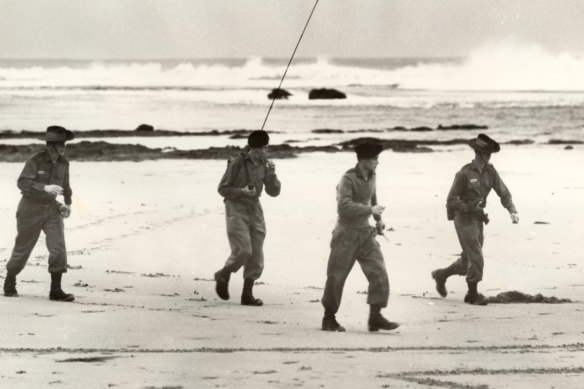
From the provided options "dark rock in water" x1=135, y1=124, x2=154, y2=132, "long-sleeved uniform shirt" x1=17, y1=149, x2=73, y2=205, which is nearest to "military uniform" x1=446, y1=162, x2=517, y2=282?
"long-sleeved uniform shirt" x1=17, y1=149, x2=73, y2=205

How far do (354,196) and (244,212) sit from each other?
202cm

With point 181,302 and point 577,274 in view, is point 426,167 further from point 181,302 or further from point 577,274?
point 181,302

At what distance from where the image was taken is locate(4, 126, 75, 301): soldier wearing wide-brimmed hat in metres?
12.1

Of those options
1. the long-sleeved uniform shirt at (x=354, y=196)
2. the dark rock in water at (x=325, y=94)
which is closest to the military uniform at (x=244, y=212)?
the long-sleeved uniform shirt at (x=354, y=196)

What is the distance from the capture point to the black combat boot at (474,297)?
1274 cm

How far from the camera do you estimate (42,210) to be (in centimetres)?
1223

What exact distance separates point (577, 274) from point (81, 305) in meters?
5.67

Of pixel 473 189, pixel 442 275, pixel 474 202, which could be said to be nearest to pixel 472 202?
pixel 474 202

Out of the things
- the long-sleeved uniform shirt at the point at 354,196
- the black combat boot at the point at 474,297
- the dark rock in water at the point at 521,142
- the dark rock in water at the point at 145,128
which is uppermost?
the dark rock in water at the point at 145,128

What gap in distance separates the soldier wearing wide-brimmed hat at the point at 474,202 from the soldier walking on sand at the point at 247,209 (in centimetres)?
178

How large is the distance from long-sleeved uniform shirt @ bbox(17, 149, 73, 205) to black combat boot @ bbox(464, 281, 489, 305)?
12.9ft

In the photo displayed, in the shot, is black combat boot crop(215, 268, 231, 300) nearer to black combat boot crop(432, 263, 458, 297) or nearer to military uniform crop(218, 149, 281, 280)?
military uniform crop(218, 149, 281, 280)

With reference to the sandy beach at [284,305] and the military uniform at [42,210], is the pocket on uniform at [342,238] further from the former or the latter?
the military uniform at [42,210]

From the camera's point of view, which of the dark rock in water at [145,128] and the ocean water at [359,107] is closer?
the dark rock in water at [145,128]
